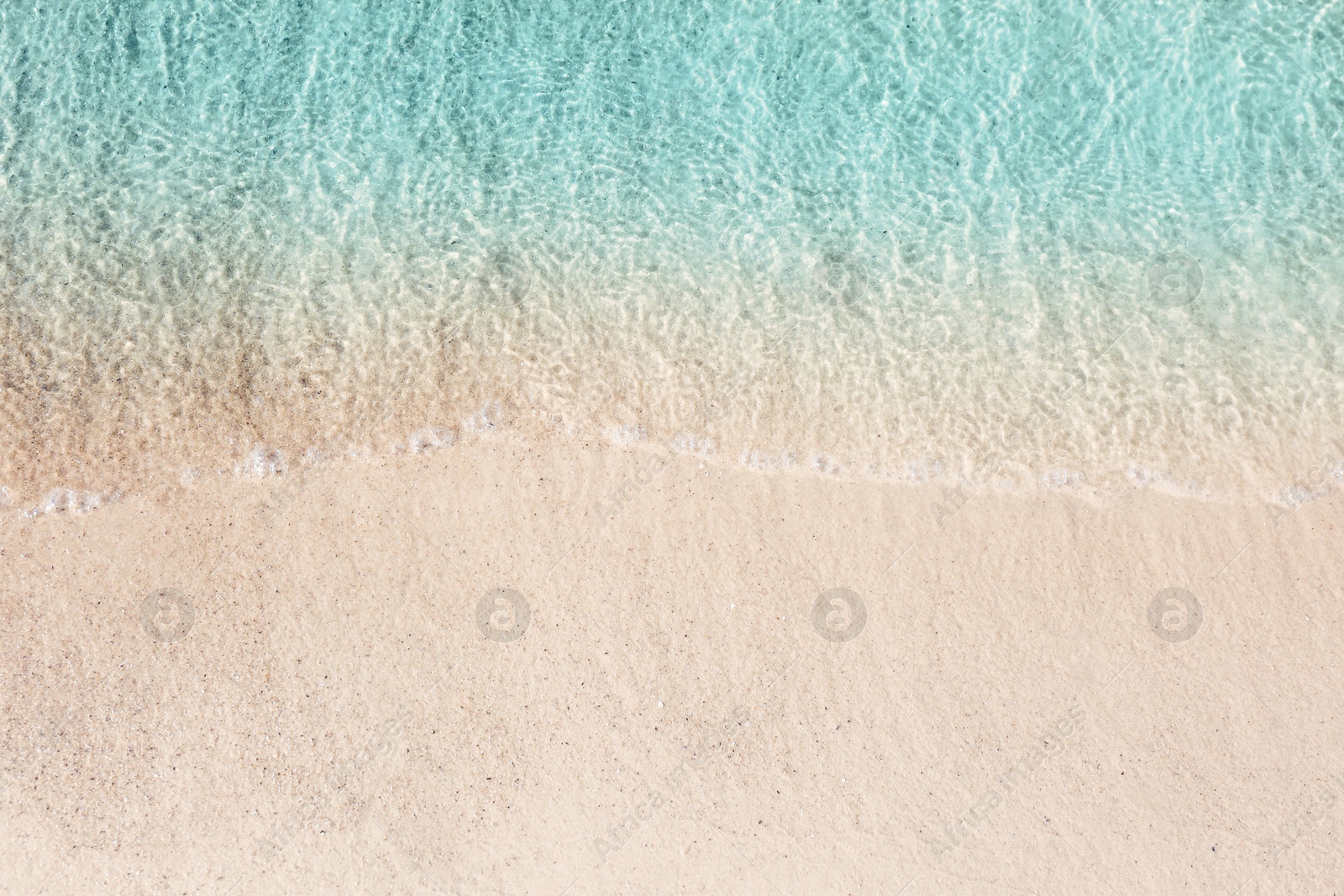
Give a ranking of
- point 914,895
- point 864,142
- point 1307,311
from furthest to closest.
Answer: point 864,142 → point 1307,311 → point 914,895

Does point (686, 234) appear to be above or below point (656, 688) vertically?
above

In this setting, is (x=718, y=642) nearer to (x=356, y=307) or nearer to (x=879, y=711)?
(x=879, y=711)

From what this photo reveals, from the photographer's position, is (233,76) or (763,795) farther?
(233,76)

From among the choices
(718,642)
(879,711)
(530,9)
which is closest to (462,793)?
(718,642)

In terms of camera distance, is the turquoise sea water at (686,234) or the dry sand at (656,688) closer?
the dry sand at (656,688)

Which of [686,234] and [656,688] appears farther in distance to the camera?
[686,234]
